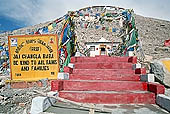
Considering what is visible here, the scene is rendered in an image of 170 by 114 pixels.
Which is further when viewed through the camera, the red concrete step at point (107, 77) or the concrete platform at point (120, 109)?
the red concrete step at point (107, 77)

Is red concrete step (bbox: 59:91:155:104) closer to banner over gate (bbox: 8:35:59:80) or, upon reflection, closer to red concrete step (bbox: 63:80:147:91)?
red concrete step (bbox: 63:80:147:91)

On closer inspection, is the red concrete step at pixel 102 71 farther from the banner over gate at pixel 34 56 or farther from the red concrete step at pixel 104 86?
the banner over gate at pixel 34 56

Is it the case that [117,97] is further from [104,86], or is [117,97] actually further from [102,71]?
[102,71]

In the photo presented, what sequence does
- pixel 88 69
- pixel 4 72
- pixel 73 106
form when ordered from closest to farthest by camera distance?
pixel 73 106, pixel 88 69, pixel 4 72

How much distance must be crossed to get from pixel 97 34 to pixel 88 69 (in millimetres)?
18379

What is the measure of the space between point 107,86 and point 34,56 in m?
4.29

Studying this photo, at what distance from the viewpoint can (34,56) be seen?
21.2 ft

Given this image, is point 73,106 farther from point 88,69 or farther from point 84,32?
point 84,32

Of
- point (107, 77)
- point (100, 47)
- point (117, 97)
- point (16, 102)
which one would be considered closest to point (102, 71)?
point (107, 77)

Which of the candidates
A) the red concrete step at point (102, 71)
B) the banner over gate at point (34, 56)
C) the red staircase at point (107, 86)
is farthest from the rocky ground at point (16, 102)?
the red concrete step at point (102, 71)

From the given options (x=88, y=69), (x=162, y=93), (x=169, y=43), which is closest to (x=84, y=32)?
(x=169, y=43)

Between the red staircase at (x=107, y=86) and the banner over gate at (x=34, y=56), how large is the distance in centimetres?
181

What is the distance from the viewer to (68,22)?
22.1 ft

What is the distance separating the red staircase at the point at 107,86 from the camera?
3547mm
